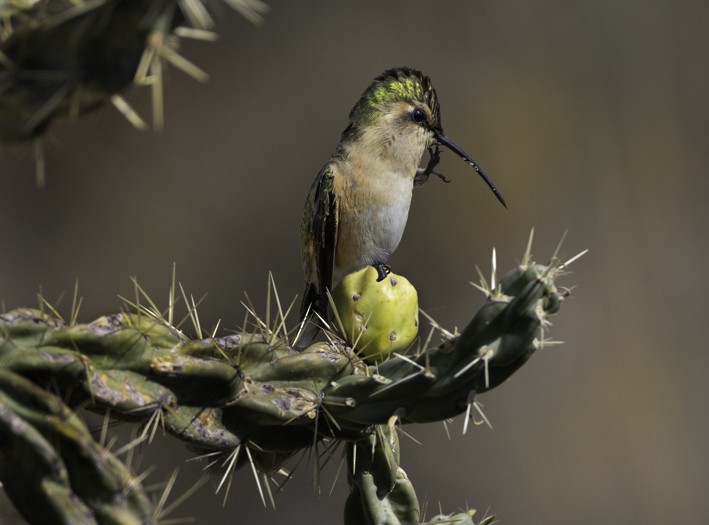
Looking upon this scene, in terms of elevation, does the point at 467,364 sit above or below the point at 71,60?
below

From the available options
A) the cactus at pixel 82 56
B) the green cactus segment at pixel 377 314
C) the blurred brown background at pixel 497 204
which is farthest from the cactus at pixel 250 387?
the blurred brown background at pixel 497 204

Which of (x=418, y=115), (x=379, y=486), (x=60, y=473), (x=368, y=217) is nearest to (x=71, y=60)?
(x=60, y=473)

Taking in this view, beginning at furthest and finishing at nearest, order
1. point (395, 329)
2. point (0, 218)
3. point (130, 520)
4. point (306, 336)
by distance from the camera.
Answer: point (0, 218) < point (306, 336) < point (395, 329) < point (130, 520)

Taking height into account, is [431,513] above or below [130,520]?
below

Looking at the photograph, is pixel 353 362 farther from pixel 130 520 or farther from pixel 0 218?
pixel 0 218

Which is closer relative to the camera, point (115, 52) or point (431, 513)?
point (115, 52)

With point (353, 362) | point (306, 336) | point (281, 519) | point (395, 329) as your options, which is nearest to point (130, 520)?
point (353, 362)

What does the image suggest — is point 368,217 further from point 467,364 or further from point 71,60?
point 71,60
